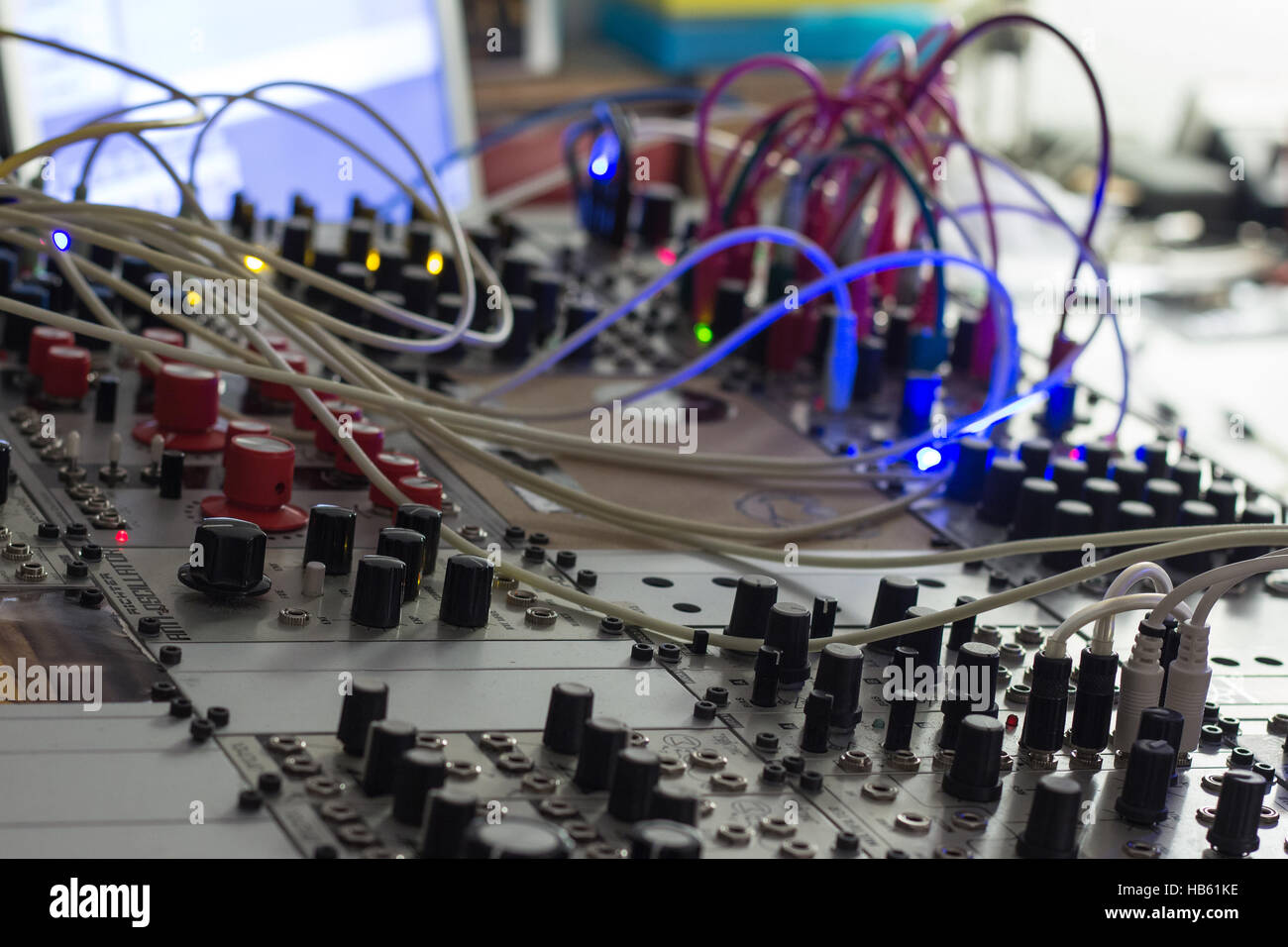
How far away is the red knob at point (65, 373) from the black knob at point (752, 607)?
30.0 inches

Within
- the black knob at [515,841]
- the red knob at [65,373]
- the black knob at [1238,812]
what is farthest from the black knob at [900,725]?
the red knob at [65,373]

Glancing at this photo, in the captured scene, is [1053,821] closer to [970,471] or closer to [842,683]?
[842,683]

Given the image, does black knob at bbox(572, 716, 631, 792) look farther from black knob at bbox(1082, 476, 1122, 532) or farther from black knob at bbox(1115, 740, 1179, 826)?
black knob at bbox(1082, 476, 1122, 532)

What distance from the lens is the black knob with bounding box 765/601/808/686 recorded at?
4.17ft

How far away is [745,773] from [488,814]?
202 millimetres

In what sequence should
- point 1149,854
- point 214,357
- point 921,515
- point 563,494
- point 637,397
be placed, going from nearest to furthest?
1. point 1149,854
2. point 214,357
3. point 563,494
4. point 921,515
5. point 637,397

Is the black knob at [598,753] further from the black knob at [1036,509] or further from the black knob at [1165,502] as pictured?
the black knob at [1165,502]

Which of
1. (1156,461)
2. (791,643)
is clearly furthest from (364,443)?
(1156,461)

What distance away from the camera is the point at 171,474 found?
149 cm

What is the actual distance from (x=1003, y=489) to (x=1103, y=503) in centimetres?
11

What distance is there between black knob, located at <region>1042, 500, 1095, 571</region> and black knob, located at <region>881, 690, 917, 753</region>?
443 mm

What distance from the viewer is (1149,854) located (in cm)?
108
